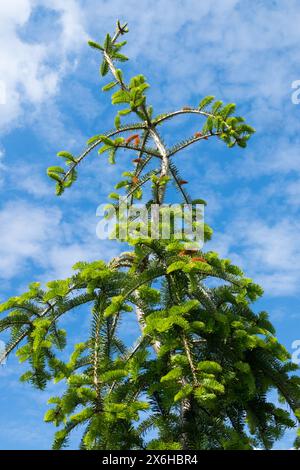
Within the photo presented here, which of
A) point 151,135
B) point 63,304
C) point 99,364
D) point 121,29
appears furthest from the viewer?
point 121,29

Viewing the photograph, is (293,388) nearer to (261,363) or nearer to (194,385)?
(261,363)

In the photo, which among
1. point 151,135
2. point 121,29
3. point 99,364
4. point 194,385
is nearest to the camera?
point 194,385

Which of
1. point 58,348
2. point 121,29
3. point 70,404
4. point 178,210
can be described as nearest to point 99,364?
point 70,404

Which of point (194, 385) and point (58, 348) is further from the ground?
point (58, 348)

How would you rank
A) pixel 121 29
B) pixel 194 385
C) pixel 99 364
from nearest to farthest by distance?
pixel 194 385 < pixel 99 364 < pixel 121 29

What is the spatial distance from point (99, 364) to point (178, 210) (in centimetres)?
200

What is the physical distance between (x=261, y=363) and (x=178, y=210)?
204cm

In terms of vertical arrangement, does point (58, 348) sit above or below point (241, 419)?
above

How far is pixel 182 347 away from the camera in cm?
535

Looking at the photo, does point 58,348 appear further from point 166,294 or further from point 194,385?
point 194,385

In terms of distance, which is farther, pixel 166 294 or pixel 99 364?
pixel 166 294
